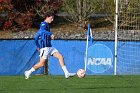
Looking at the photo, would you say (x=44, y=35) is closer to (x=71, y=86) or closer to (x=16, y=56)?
(x=71, y=86)

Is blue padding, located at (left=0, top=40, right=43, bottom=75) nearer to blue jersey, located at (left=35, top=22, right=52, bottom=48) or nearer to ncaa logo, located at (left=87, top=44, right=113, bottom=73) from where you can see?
ncaa logo, located at (left=87, top=44, right=113, bottom=73)

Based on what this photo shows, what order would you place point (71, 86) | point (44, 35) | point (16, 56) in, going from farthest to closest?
point (16, 56) < point (44, 35) < point (71, 86)

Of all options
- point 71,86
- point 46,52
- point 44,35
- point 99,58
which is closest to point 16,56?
point 99,58

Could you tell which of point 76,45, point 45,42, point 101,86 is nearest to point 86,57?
point 76,45

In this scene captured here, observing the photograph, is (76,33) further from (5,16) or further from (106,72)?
(106,72)

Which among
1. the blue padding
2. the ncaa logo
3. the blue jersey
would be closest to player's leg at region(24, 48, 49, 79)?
the blue jersey

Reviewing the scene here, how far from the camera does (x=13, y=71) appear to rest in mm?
18438

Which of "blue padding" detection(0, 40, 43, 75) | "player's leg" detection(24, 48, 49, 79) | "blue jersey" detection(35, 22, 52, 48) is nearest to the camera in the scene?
"player's leg" detection(24, 48, 49, 79)

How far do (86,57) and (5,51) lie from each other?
10.0ft

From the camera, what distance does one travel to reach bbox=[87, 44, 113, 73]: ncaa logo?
1850cm

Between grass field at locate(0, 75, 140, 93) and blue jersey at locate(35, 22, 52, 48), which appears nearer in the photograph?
grass field at locate(0, 75, 140, 93)

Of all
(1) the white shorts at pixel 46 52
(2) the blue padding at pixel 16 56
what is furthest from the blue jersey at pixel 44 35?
(2) the blue padding at pixel 16 56

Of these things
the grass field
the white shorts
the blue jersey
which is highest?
the blue jersey

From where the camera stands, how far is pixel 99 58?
736 inches
